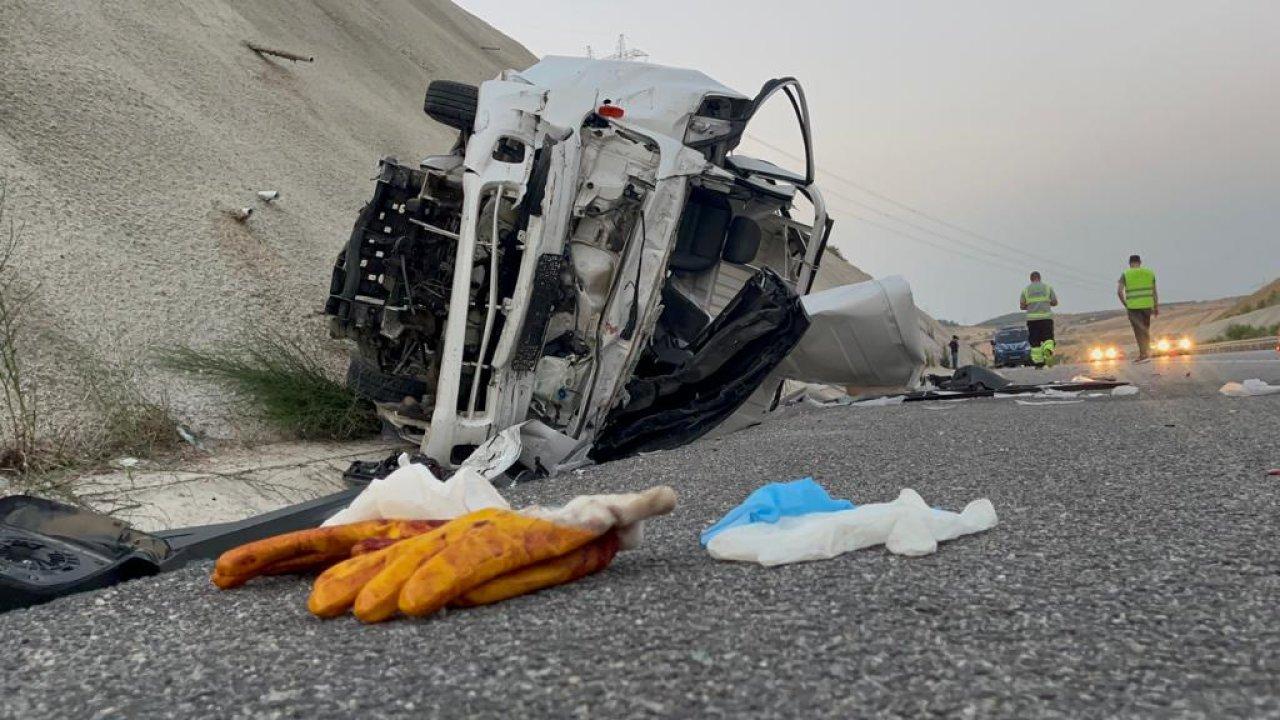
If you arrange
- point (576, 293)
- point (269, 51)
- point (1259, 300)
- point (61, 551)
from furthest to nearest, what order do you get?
1. point (1259, 300)
2. point (269, 51)
3. point (576, 293)
4. point (61, 551)

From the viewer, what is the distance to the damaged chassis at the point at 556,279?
574 cm

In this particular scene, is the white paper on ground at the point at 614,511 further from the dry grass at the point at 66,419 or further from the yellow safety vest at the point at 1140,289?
the yellow safety vest at the point at 1140,289

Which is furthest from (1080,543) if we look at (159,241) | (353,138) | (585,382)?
(353,138)

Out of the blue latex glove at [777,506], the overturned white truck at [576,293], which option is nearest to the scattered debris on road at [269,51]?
the overturned white truck at [576,293]

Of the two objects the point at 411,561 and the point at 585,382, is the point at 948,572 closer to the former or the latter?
the point at 411,561

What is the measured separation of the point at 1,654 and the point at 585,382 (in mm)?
3959

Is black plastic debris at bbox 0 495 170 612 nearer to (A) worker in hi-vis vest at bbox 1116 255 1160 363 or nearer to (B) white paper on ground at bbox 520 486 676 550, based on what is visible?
(B) white paper on ground at bbox 520 486 676 550

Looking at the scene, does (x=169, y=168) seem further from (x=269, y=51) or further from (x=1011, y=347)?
(x=1011, y=347)

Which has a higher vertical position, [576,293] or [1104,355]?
Result: [1104,355]

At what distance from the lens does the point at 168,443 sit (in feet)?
20.0

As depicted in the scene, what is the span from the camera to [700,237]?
7.94m

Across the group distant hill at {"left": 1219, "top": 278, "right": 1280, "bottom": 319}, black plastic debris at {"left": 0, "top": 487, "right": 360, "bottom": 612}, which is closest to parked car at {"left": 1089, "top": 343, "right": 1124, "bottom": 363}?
black plastic debris at {"left": 0, "top": 487, "right": 360, "bottom": 612}

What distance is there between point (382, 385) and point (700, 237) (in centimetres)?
290

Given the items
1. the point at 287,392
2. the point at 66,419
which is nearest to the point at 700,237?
the point at 287,392
